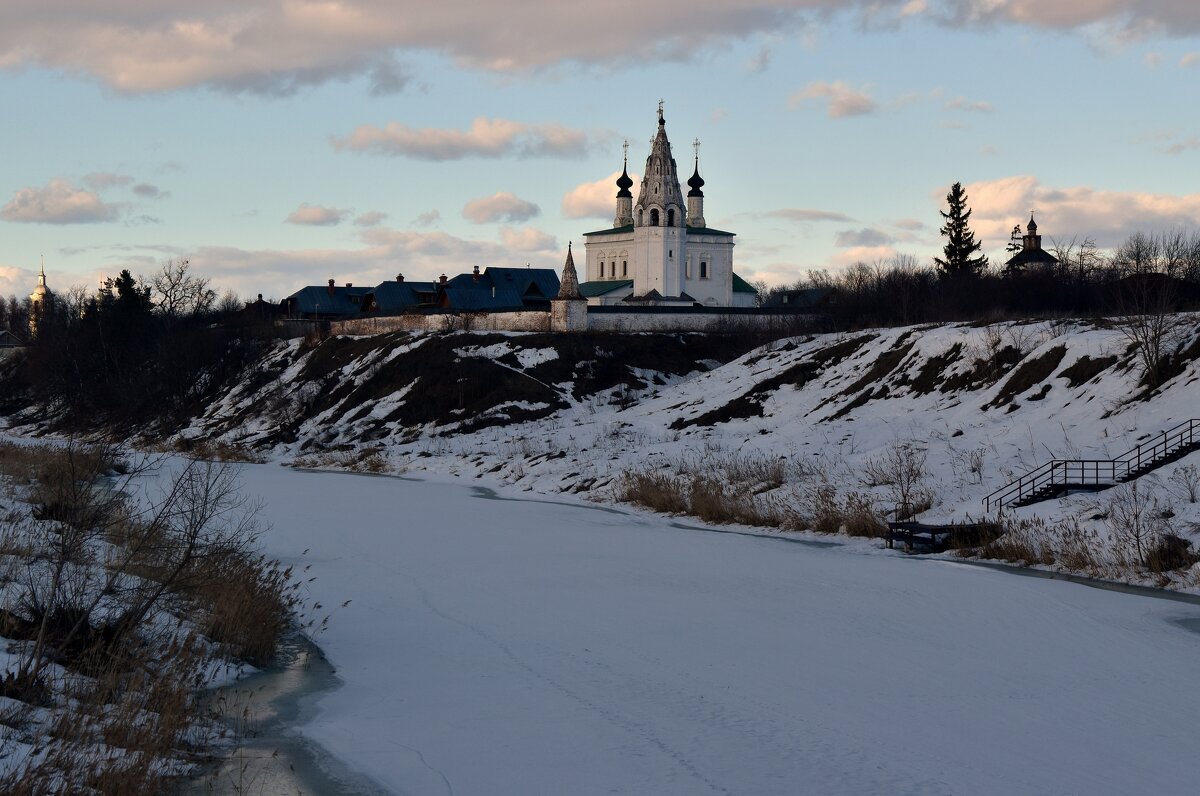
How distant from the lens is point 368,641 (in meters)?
17.9

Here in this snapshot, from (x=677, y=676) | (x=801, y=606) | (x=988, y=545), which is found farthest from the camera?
(x=988, y=545)

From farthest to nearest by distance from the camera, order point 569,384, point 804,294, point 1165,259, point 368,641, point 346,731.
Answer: point 804,294, point 1165,259, point 569,384, point 368,641, point 346,731

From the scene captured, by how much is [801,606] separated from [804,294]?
366 feet

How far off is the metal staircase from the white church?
72.8m

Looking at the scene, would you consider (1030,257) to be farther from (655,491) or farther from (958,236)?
(655,491)

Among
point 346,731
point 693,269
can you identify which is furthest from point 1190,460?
point 693,269

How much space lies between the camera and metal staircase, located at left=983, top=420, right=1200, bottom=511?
30.3 metres

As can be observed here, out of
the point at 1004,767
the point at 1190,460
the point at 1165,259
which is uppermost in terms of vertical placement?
the point at 1165,259

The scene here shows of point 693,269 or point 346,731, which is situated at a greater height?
point 693,269

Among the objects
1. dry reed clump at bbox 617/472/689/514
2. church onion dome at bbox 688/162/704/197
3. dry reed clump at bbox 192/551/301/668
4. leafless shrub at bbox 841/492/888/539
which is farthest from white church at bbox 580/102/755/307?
dry reed clump at bbox 192/551/301/668

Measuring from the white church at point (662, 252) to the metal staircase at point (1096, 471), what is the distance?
7283 cm

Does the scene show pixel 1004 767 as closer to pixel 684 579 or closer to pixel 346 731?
pixel 346 731

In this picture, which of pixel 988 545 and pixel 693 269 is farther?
pixel 693 269

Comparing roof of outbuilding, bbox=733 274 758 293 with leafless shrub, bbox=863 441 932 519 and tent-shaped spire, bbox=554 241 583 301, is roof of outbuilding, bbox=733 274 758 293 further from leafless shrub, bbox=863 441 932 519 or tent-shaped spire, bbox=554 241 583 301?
leafless shrub, bbox=863 441 932 519
